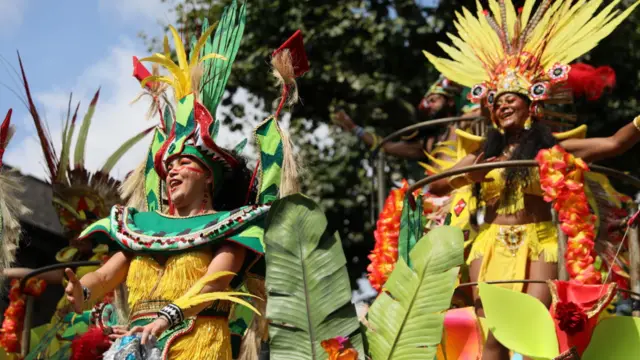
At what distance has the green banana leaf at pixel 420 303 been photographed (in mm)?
3939

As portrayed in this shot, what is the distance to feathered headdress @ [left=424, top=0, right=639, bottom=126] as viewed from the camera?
668 cm

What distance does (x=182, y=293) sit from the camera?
5.07 m

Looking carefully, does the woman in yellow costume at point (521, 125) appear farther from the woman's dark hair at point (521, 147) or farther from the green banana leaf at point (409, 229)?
the green banana leaf at point (409, 229)

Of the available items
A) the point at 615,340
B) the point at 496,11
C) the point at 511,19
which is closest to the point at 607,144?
the point at 511,19

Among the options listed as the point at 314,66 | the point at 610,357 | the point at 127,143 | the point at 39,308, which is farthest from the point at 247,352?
the point at 314,66

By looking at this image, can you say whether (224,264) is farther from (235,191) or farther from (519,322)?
(519,322)

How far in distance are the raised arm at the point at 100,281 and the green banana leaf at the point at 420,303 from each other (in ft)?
4.89

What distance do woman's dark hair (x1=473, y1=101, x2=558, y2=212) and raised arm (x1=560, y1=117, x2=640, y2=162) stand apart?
5.3 inches

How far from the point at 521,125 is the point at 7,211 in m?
2.91

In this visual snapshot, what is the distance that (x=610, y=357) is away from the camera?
14.8 ft

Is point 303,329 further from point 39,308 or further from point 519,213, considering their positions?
point 39,308

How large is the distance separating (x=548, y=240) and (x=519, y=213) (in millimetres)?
225

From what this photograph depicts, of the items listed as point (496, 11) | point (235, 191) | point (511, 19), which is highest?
point (496, 11)

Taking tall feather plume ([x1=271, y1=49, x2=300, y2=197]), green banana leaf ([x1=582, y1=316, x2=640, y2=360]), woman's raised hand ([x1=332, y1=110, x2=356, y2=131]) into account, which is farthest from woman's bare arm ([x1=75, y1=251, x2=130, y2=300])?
woman's raised hand ([x1=332, y1=110, x2=356, y2=131])
